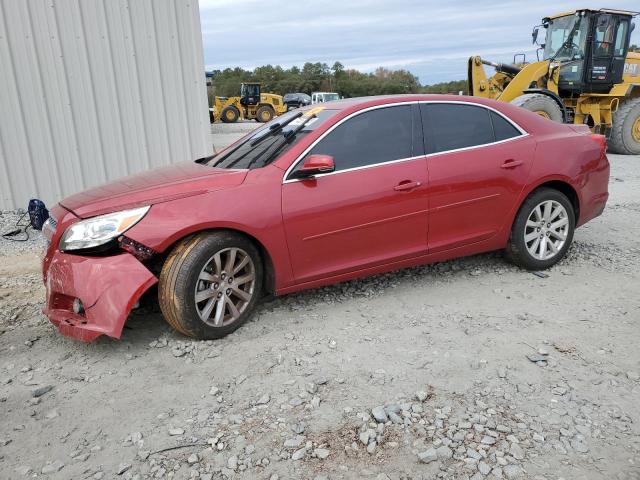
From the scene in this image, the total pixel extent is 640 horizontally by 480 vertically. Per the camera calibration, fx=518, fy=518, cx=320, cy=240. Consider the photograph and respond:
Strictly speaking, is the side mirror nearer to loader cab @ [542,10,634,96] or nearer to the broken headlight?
the broken headlight

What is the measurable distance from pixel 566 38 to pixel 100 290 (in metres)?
13.1

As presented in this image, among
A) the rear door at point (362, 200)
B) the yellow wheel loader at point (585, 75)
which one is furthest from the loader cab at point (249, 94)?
the rear door at point (362, 200)

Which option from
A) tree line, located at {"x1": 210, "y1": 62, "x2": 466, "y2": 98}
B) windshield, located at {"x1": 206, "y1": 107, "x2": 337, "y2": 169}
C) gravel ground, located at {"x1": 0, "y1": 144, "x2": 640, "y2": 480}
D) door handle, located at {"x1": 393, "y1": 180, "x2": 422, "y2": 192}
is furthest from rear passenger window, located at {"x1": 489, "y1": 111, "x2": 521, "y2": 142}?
tree line, located at {"x1": 210, "y1": 62, "x2": 466, "y2": 98}

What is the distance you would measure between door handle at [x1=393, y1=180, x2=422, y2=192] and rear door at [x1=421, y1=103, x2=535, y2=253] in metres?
0.15

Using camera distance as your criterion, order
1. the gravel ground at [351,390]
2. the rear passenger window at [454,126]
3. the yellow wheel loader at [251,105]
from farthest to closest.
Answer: the yellow wheel loader at [251,105]
the rear passenger window at [454,126]
the gravel ground at [351,390]

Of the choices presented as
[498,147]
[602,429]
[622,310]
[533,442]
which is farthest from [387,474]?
[498,147]

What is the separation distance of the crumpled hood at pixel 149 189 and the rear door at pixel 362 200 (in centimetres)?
51

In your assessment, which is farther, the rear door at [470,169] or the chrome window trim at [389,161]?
the rear door at [470,169]

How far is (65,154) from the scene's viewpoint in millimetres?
7473

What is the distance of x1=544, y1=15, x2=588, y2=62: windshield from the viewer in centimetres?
1230

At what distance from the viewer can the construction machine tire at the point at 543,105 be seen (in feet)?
36.4

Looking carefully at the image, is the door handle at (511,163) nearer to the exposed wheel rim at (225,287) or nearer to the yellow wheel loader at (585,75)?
the exposed wheel rim at (225,287)

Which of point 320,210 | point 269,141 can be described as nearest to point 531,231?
point 320,210

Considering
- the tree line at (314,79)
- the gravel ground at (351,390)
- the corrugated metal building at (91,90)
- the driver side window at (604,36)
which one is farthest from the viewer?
the tree line at (314,79)
